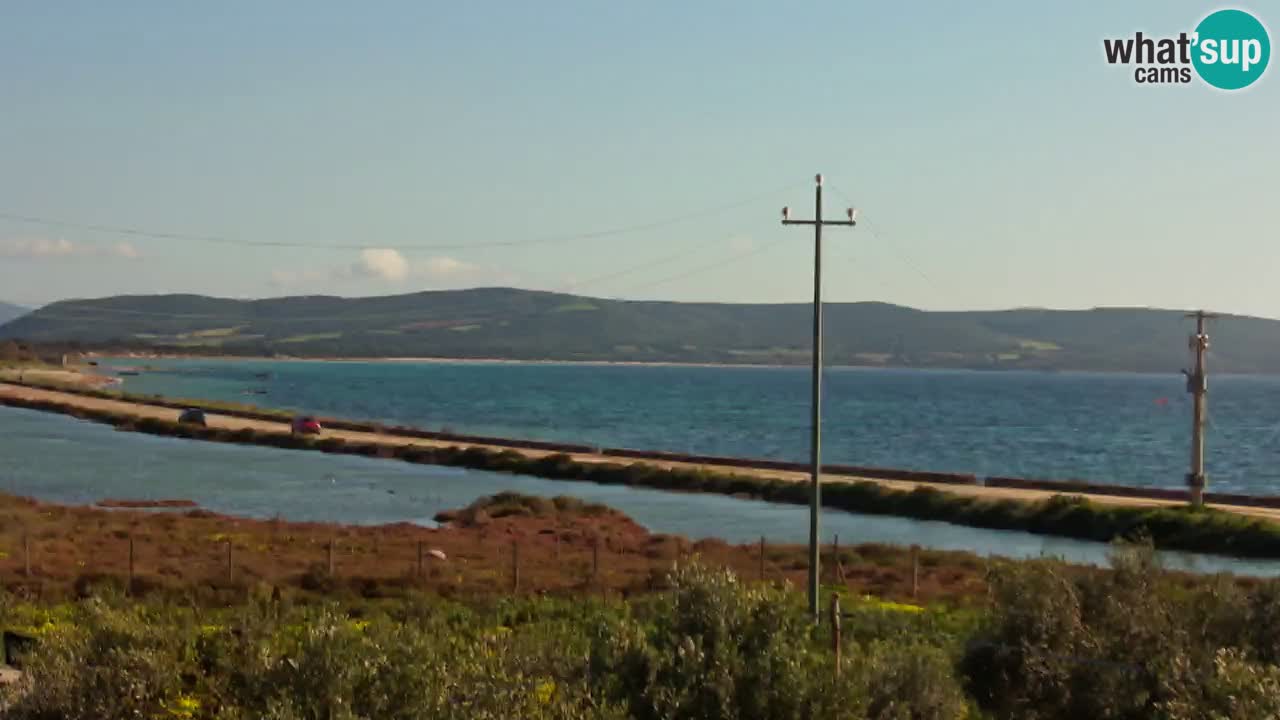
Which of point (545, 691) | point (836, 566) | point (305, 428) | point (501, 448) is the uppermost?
point (545, 691)

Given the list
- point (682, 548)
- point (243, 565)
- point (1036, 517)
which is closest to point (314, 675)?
point (243, 565)

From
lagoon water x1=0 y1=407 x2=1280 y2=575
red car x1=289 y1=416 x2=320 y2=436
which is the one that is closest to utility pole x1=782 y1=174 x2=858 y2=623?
lagoon water x1=0 y1=407 x2=1280 y2=575

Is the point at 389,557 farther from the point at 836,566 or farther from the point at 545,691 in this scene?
the point at 545,691

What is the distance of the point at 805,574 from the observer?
5078cm

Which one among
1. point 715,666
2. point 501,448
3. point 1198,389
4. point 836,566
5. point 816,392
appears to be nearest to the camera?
point 715,666

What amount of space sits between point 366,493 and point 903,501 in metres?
33.3

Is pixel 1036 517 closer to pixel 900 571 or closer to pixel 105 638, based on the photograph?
pixel 900 571

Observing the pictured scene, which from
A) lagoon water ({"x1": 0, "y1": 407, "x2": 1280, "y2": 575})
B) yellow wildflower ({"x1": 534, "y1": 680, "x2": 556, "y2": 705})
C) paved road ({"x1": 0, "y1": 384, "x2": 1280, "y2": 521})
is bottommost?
lagoon water ({"x1": 0, "y1": 407, "x2": 1280, "y2": 575})

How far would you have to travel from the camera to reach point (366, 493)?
8512 cm

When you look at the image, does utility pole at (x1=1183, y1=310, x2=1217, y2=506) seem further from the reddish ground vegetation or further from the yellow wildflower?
the yellow wildflower

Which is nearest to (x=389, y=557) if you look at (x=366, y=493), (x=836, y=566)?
(x=836, y=566)

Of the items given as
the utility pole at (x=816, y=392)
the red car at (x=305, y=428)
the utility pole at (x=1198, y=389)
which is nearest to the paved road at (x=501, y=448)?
the red car at (x=305, y=428)

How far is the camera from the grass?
65.9 metres

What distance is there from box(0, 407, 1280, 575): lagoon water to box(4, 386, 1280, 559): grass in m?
1.63
